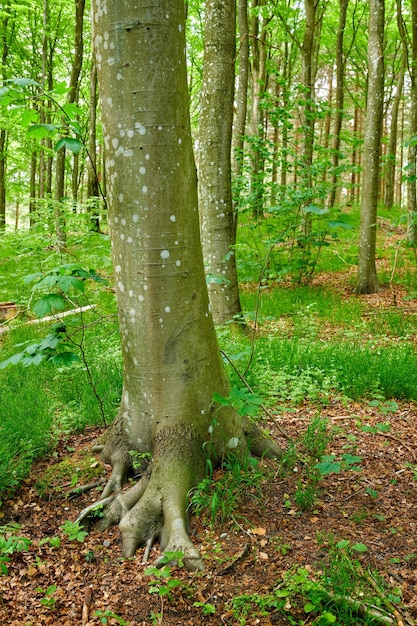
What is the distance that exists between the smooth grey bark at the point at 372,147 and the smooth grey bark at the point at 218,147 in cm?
362

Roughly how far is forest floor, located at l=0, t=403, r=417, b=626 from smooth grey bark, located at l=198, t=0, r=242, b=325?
10.8 feet

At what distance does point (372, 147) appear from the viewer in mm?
8461

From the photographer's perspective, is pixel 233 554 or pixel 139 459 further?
pixel 139 459

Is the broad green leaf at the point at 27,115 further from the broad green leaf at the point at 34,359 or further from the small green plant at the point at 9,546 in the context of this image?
the small green plant at the point at 9,546

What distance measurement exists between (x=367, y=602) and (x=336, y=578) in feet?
0.51

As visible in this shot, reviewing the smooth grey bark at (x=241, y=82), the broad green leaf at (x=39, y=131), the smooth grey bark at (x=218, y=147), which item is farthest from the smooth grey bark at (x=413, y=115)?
the broad green leaf at (x=39, y=131)

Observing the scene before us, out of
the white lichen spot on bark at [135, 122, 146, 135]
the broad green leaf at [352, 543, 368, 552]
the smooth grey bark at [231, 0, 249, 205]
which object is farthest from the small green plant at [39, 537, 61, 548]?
the smooth grey bark at [231, 0, 249, 205]

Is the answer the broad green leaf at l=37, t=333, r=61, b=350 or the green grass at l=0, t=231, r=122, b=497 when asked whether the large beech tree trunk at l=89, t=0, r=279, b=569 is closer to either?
the broad green leaf at l=37, t=333, r=61, b=350

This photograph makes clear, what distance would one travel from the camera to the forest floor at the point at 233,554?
213 centimetres

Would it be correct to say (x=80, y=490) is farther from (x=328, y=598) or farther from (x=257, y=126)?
(x=257, y=126)

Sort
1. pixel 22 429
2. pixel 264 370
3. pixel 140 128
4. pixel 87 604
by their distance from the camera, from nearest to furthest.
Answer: pixel 87 604 → pixel 140 128 → pixel 22 429 → pixel 264 370

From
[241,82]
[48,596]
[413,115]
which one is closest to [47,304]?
[48,596]

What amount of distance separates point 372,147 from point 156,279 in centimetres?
737

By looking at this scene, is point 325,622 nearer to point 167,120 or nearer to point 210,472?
point 210,472
